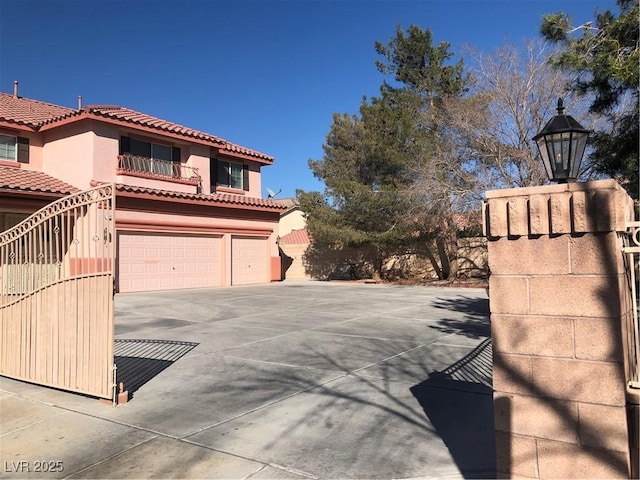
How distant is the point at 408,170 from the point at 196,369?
19.6 m

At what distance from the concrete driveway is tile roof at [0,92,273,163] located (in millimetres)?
12046

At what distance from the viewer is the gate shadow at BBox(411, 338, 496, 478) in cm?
423

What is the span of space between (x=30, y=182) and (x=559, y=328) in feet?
62.5

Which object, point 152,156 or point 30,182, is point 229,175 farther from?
point 30,182

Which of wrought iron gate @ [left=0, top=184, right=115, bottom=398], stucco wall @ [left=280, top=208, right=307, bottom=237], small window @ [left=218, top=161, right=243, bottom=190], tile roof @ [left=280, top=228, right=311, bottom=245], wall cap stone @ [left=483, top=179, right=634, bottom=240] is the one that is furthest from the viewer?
stucco wall @ [left=280, top=208, right=307, bottom=237]

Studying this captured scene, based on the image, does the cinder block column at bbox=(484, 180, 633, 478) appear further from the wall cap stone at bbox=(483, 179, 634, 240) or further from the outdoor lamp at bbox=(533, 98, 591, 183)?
the outdoor lamp at bbox=(533, 98, 591, 183)

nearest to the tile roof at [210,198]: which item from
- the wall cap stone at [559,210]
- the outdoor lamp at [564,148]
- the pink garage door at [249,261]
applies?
the pink garage door at [249,261]

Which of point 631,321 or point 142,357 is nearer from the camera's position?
point 631,321

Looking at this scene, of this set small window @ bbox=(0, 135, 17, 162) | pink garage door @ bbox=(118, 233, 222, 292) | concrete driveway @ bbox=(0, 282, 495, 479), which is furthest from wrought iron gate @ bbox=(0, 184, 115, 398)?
small window @ bbox=(0, 135, 17, 162)

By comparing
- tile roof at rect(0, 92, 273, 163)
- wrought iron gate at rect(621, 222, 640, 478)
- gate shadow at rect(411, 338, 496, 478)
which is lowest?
gate shadow at rect(411, 338, 496, 478)

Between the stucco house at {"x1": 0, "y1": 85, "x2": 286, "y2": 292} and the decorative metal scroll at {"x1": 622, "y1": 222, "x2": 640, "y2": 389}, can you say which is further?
the stucco house at {"x1": 0, "y1": 85, "x2": 286, "y2": 292}

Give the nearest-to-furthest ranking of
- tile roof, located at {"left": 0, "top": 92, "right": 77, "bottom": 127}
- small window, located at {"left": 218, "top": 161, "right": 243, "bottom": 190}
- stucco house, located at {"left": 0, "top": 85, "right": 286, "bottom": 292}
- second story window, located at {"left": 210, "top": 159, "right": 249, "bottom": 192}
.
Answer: stucco house, located at {"left": 0, "top": 85, "right": 286, "bottom": 292} < tile roof, located at {"left": 0, "top": 92, "right": 77, "bottom": 127} < second story window, located at {"left": 210, "top": 159, "right": 249, "bottom": 192} < small window, located at {"left": 218, "top": 161, "right": 243, "bottom": 190}

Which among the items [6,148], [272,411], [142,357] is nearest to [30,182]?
[6,148]

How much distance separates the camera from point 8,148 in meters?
20.0
